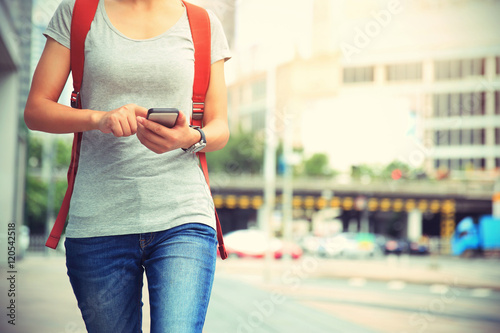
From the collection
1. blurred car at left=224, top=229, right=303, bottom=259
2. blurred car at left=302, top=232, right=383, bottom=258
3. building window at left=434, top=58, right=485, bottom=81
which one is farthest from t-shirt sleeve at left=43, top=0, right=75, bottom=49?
building window at left=434, top=58, right=485, bottom=81

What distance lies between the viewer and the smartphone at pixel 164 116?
4.97 feet

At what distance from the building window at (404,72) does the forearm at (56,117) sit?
7605cm

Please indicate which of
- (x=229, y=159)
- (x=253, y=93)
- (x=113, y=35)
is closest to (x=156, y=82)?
(x=113, y=35)

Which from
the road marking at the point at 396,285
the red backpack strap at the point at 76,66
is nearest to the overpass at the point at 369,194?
the road marking at the point at 396,285

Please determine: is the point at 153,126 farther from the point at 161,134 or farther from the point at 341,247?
the point at 341,247

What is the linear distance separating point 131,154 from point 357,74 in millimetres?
80213

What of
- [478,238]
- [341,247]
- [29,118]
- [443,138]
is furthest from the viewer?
[443,138]

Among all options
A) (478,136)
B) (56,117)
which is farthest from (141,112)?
(478,136)

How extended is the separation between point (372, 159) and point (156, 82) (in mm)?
69368

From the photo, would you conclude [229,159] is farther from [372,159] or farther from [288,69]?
[288,69]

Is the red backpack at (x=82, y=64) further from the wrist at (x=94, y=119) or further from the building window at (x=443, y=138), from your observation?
the building window at (x=443, y=138)

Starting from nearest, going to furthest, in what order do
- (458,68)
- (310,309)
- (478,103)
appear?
(310,309), (478,103), (458,68)

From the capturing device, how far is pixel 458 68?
7212 cm

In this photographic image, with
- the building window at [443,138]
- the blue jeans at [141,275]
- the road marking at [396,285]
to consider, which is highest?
the building window at [443,138]
